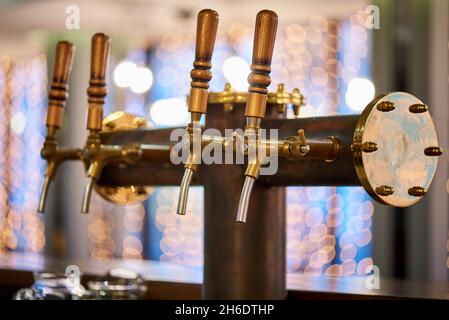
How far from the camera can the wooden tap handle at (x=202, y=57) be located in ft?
2.92

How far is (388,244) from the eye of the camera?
448cm

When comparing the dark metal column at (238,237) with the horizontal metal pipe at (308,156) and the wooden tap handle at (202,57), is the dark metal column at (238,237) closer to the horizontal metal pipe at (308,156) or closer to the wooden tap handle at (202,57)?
the horizontal metal pipe at (308,156)

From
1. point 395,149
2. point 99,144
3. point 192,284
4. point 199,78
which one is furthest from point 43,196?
point 395,149

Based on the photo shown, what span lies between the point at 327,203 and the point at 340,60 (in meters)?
0.98

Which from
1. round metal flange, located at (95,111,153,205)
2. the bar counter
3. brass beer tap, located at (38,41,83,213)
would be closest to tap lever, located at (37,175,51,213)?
brass beer tap, located at (38,41,83,213)

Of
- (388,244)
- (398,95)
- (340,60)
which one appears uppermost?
(340,60)

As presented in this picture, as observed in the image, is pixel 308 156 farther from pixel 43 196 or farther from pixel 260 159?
pixel 43 196

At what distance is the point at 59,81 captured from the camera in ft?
3.91

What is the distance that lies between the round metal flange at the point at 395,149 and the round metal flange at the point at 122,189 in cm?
48

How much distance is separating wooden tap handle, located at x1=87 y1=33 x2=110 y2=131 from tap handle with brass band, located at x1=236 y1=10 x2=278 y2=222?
0.33 meters

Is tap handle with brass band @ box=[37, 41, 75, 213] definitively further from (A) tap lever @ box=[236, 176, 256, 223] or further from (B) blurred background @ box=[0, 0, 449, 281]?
(B) blurred background @ box=[0, 0, 449, 281]

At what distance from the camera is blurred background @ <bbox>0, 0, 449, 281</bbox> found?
437 centimetres

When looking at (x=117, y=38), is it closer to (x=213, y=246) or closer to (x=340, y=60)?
(x=340, y=60)
